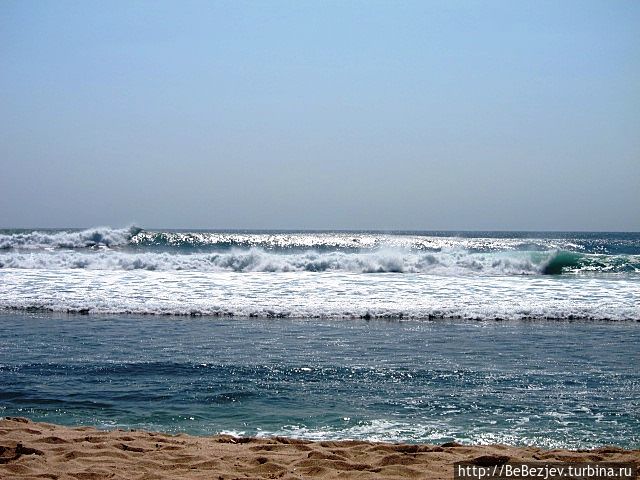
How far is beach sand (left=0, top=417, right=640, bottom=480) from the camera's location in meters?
5.29

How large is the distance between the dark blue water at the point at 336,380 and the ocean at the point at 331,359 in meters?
0.04

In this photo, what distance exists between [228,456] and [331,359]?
4.93 metres

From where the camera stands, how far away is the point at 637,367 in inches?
396

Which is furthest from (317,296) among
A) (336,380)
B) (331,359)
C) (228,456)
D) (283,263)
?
(228,456)

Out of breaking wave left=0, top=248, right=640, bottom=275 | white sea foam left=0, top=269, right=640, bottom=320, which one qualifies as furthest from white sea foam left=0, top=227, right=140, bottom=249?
white sea foam left=0, top=269, right=640, bottom=320

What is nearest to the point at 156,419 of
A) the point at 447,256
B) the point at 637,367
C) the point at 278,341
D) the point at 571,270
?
the point at 278,341

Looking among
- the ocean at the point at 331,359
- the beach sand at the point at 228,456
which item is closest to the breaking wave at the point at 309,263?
the ocean at the point at 331,359

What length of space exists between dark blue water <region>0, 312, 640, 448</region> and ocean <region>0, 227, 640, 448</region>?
36 mm

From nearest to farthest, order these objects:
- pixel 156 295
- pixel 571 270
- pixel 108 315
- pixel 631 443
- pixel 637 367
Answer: pixel 631 443 → pixel 637 367 → pixel 108 315 → pixel 156 295 → pixel 571 270

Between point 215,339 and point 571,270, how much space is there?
1099 inches

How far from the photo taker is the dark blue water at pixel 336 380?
23.5 feet

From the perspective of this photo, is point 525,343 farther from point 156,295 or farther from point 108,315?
point 156,295

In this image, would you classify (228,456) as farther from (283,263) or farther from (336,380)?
(283,263)

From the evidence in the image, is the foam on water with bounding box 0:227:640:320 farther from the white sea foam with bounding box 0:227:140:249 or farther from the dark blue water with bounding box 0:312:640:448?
the white sea foam with bounding box 0:227:140:249
